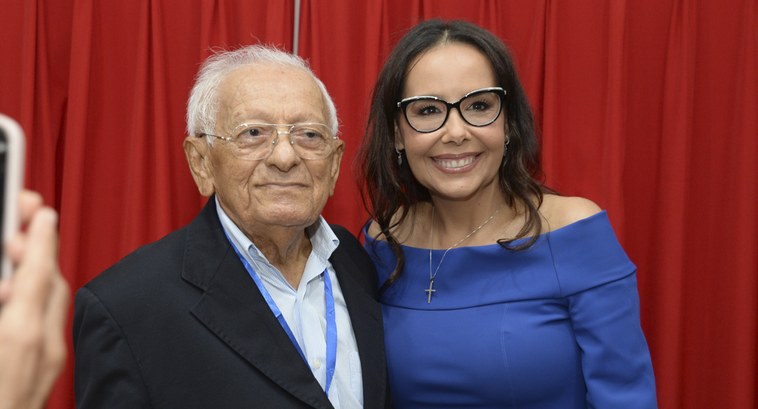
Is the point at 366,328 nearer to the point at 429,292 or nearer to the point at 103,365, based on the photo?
the point at 429,292

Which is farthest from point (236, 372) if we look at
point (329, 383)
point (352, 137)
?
point (352, 137)

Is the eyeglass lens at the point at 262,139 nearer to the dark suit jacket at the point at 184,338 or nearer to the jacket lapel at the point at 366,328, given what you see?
the dark suit jacket at the point at 184,338

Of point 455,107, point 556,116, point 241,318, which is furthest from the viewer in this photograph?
point 556,116

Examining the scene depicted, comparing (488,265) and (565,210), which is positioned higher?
(565,210)

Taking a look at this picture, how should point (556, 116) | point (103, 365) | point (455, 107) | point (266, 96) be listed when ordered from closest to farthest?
1. point (103, 365)
2. point (266, 96)
3. point (455, 107)
4. point (556, 116)

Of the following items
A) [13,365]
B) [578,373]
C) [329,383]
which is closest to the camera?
A: [13,365]

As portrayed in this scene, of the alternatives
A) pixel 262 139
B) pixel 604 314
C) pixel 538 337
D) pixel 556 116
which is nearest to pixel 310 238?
pixel 262 139

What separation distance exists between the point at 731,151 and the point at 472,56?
1162 millimetres

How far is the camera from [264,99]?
1.58 m

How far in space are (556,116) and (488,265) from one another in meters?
0.80

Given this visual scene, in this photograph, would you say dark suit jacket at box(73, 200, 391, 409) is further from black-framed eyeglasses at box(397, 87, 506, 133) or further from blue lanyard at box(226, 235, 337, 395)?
black-framed eyeglasses at box(397, 87, 506, 133)

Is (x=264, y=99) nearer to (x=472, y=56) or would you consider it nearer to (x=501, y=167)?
(x=472, y=56)

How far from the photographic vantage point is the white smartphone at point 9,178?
57 centimetres

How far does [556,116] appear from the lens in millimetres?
2373
